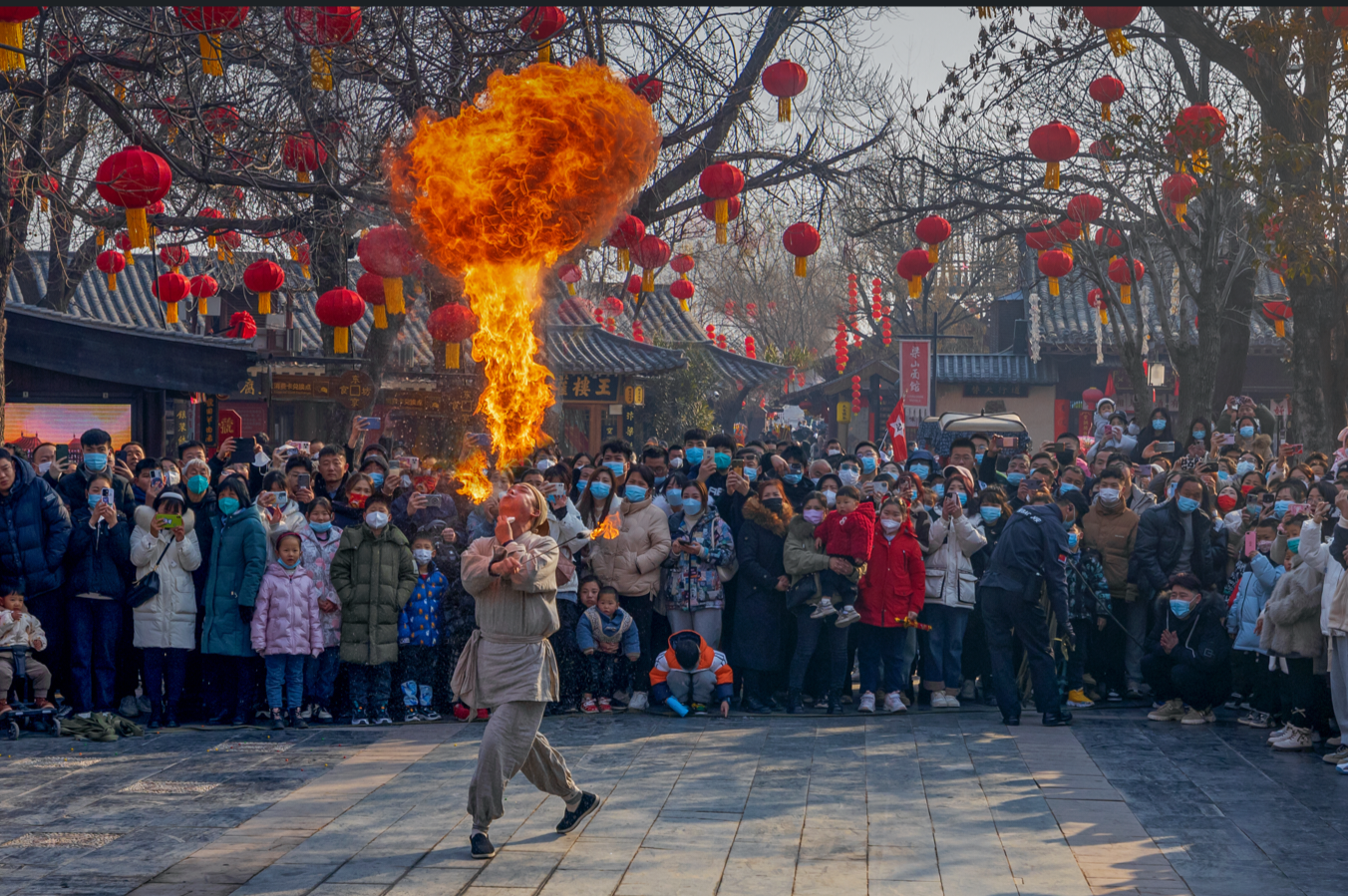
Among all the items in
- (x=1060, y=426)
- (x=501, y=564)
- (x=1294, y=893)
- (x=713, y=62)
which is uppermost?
(x=713, y=62)

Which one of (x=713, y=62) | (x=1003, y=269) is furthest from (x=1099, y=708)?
(x=1003, y=269)

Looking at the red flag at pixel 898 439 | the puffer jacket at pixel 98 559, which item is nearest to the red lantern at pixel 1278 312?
the red flag at pixel 898 439

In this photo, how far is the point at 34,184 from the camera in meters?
11.9

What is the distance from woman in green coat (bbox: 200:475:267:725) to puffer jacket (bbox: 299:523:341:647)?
0.31 metres

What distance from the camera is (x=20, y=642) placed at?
9375 millimetres

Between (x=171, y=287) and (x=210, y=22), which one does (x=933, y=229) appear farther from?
(x=171, y=287)

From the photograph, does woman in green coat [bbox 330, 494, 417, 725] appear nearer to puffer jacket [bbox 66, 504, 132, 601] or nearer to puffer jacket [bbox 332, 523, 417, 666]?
puffer jacket [bbox 332, 523, 417, 666]

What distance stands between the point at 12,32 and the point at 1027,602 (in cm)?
778

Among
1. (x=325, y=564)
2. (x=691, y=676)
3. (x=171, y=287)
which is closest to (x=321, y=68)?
(x=325, y=564)

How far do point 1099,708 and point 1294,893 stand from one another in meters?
4.70

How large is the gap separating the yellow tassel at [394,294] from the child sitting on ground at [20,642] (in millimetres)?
4470

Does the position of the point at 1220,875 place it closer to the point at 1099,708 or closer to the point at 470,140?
the point at 1099,708

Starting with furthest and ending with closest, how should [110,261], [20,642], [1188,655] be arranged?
[110,261], [1188,655], [20,642]

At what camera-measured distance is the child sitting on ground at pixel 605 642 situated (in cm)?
1019
